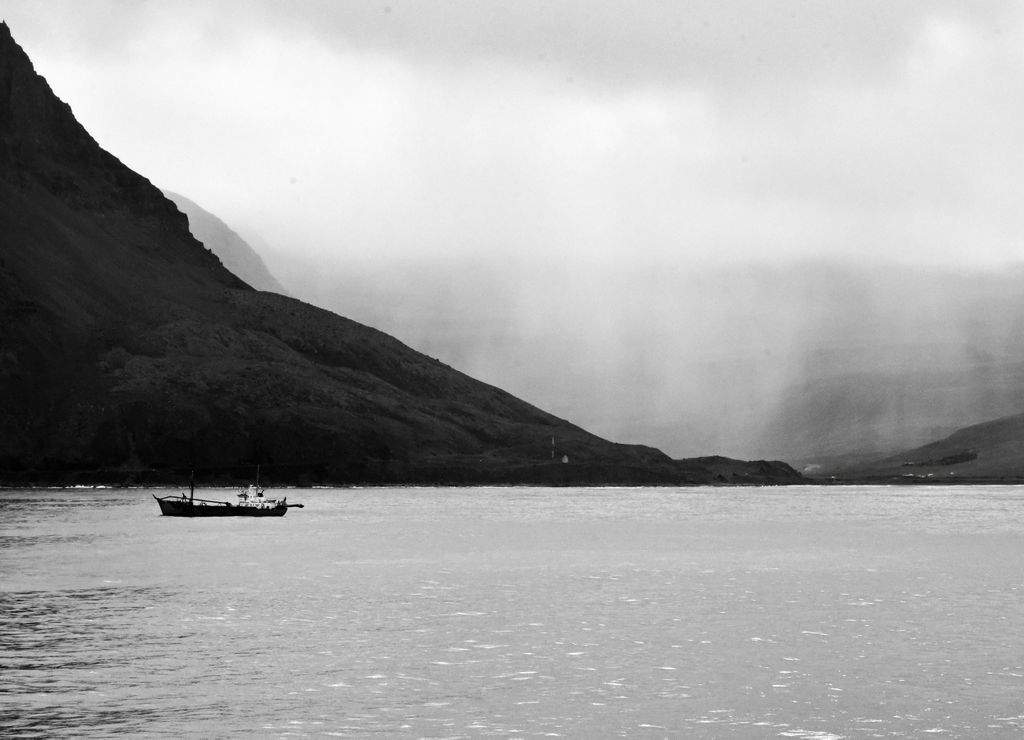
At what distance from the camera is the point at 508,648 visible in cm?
6969

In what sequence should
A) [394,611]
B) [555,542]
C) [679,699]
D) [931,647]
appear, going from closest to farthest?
1. [679,699]
2. [931,647]
3. [394,611]
4. [555,542]

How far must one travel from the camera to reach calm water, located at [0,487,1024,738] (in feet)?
165

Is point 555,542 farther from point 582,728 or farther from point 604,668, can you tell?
point 582,728

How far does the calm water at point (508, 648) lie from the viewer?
5031 centimetres

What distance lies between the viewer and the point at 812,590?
104 meters

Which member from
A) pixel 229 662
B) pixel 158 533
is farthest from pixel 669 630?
pixel 158 533

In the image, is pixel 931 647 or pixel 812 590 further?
pixel 812 590

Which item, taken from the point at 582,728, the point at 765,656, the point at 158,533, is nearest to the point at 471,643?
the point at 765,656

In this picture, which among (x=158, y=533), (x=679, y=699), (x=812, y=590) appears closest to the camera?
(x=679, y=699)

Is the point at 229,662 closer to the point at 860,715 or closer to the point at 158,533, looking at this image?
the point at 860,715

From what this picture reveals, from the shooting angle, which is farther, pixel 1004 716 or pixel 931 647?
pixel 931 647

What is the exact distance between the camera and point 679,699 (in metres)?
54.7

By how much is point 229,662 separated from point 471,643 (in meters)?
13.3

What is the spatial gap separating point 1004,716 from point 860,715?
5199mm
